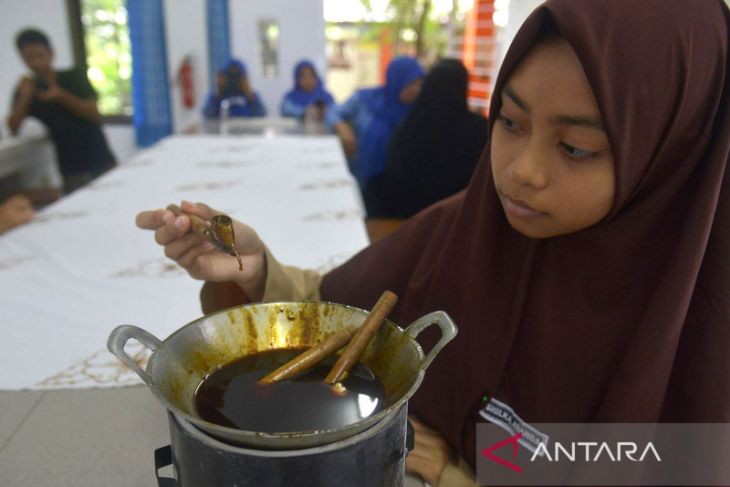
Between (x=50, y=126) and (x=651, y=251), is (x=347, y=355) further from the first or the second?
(x=50, y=126)

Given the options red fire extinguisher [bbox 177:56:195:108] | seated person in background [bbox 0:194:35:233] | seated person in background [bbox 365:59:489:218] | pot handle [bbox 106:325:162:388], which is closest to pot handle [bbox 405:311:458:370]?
pot handle [bbox 106:325:162:388]

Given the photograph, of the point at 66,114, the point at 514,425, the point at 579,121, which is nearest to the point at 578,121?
the point at 579,121

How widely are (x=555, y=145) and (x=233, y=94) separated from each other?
Result: 4.56 m

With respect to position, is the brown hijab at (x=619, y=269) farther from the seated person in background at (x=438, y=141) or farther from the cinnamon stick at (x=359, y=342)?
the seated person in background at (x=438, y=141)

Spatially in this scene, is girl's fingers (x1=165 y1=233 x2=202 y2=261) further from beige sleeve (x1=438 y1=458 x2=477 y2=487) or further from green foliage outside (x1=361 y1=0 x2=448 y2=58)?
green foliage outside (x1=361 y1=0 x2=448 y2=58)

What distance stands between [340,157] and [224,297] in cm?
190

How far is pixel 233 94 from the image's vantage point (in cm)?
479

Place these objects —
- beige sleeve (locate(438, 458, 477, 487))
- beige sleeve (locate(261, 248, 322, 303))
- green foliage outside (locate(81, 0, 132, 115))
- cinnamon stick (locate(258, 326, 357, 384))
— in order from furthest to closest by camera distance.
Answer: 1. green foliage outside (locate(81, 0, 132, 115))
2. beige sleeve (locate(261, 248, 322, 303))
3. beige sleeve (locate(438, 458, 477, 487))
4. cinnamon stick (locate(258, 326, 357, 384))

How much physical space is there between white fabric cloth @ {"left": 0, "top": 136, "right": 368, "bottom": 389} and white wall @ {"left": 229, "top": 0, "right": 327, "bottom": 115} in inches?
128

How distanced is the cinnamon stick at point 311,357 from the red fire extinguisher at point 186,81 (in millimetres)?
5287

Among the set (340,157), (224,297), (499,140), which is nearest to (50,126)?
(340,157)

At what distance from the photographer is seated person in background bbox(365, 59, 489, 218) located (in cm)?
227

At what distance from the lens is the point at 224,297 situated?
2.71ft

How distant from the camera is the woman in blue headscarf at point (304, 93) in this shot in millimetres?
4953
